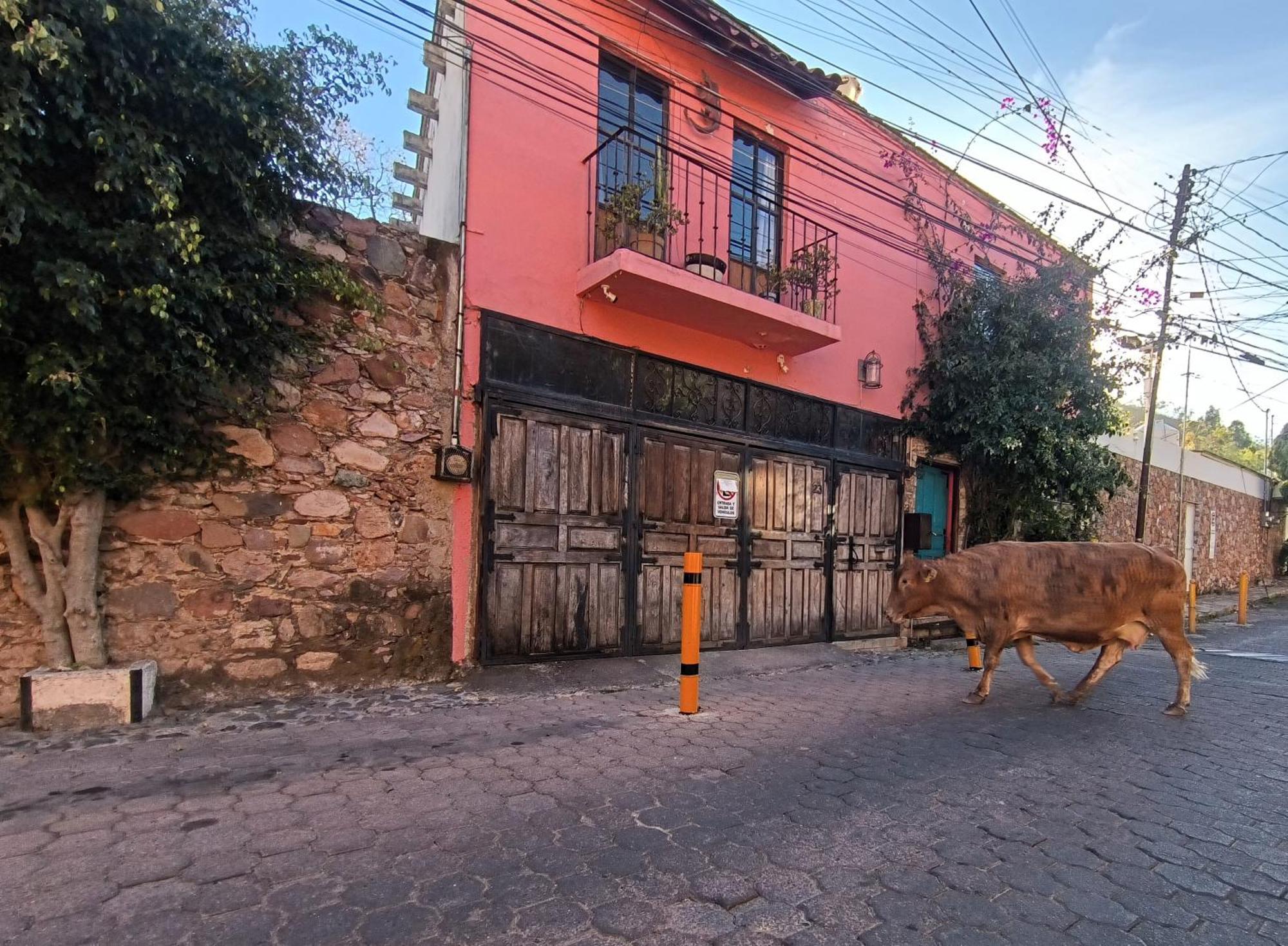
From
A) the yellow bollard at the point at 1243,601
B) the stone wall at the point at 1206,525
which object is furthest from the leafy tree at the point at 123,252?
the yellow bollard at the point at 1243,601

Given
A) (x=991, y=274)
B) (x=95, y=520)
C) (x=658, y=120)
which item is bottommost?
(x=95, y=520)

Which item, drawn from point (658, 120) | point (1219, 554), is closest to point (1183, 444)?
point (1219, 554)

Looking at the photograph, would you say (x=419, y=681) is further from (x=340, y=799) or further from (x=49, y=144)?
(x=49, y=144)

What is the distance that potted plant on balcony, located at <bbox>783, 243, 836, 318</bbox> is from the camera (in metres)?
7.68

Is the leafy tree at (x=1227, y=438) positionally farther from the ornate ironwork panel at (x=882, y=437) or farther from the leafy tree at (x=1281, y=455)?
the ornate ironwork panel at (x=882, y=437)

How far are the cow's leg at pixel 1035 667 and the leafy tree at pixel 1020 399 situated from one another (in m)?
4.52

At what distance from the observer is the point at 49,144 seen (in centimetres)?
364

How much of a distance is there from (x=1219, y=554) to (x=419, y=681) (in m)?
22.8

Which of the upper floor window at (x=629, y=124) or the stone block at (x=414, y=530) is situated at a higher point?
the upper floor window at (x=629, y=124)

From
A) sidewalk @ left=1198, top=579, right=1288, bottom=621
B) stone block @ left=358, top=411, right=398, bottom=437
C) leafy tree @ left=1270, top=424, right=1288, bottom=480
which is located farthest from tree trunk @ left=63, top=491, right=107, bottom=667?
leafy tree @ left=1270, top=424, right=1288, bottom=480

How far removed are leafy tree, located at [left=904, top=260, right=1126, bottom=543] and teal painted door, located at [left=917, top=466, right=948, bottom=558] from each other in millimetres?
364

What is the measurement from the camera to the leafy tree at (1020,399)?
9594 millimetres

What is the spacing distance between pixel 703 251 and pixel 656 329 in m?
1.17

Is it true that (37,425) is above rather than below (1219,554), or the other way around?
above
